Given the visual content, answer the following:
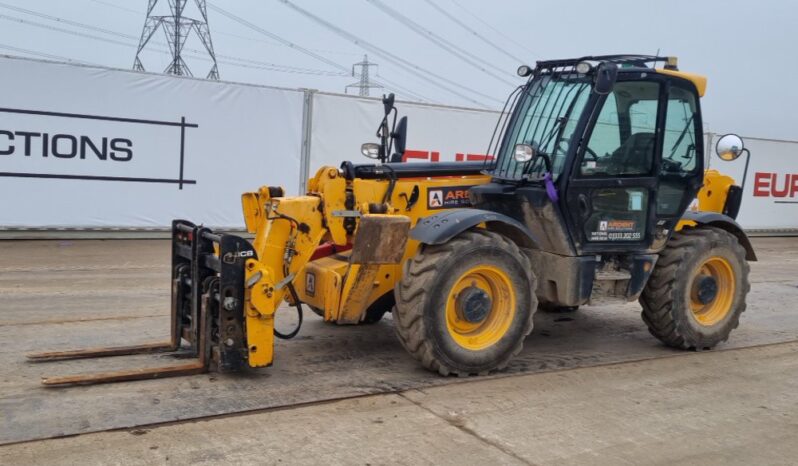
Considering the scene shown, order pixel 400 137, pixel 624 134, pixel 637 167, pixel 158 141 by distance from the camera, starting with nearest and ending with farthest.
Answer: pixel 624 134
pixel 637 167
pixel 400 137
pixel 158 141

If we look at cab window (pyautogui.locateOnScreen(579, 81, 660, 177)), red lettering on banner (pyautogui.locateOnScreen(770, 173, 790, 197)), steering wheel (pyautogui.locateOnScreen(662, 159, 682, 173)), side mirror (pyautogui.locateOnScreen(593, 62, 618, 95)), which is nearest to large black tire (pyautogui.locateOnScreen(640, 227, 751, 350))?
steering wheel (pyautogui.locateOnScreen(662, 159, 682, 173))

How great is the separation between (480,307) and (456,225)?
67cm

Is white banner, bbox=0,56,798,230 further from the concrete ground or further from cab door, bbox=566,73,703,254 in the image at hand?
cab door, bbox=566,73,703,254

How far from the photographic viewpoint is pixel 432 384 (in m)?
5.64

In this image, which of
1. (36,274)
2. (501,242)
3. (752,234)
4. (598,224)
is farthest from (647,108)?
(752,234)

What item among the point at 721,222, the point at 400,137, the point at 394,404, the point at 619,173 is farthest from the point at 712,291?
the point at 394,404

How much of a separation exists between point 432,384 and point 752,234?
17625 mm

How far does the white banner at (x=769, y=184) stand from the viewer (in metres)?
20.3

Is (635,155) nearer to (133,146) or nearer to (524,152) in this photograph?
(524,152)

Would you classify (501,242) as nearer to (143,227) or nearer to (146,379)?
(146,379)

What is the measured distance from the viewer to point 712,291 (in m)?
7.12

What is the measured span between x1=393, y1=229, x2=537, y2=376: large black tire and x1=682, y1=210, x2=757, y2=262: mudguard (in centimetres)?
217

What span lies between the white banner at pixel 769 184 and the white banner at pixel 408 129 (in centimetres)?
744

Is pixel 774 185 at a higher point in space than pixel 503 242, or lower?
higher
